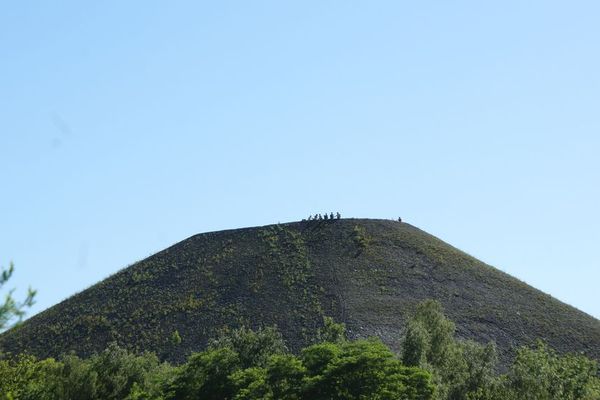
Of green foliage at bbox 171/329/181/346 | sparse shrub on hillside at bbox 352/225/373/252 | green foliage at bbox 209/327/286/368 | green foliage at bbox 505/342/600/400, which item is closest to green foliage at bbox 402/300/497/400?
green foliage at bbox 505/342/600/400

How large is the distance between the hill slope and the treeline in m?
16.7

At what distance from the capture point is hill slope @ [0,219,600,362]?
9119cm

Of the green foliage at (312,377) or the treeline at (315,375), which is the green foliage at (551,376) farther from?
the green foliage at (312,377)

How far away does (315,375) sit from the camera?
56281mm

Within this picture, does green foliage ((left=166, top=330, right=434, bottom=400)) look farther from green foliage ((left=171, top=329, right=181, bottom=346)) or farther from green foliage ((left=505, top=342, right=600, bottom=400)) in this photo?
green foliage ((left=171, top=329, right=181, bottom=346))

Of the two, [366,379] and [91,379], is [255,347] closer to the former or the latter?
[91,379]

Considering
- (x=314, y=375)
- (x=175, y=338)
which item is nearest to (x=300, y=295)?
(x=175, y=338)

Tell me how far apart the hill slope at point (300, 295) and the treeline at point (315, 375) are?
16.7 metres

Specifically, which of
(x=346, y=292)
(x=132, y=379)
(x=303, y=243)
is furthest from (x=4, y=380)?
(x=303, y=243)

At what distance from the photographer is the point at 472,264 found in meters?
112

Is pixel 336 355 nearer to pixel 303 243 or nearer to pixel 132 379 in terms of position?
pixel 132 379

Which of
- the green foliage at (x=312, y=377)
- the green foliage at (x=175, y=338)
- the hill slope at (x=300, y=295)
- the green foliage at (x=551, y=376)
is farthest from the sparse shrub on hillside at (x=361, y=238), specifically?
the green foliage at (x=312, y=377)

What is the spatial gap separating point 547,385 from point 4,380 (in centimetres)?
3978

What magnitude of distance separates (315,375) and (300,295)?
41.0 m
